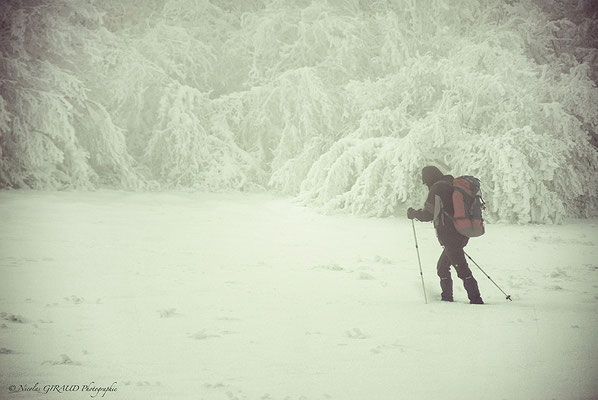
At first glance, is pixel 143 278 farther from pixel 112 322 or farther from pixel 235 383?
pixel 235 383

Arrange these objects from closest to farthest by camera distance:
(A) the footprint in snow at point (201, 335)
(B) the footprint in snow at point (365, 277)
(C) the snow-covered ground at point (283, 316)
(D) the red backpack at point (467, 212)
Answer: (C) the snow-covered ground at point (283, 316) → (A) the footprint in snow at point (201, 335) → (D) the red backpack at point (467, 212) → (B) the footprint in snow at point (365, 277)

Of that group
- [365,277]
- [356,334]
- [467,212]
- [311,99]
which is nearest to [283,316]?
[356,334]

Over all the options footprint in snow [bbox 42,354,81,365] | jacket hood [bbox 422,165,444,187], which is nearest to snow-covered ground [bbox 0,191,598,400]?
footprint in snow [bbox 42,354,81,365]

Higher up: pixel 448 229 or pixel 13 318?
pixel 448 229

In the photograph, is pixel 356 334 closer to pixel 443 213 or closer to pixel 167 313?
pixel 167 313

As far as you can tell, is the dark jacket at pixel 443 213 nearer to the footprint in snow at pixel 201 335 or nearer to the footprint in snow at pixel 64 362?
the footprint in snow at pixel 201 335

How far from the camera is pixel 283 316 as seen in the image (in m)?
3.48

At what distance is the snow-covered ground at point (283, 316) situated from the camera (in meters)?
2.43

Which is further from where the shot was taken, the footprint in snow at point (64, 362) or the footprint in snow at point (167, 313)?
the footprint in snow at point (167, 313)

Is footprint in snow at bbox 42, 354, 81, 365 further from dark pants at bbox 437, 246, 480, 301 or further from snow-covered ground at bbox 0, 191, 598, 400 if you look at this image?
dark pants at bbox 437, 246, 480, 301

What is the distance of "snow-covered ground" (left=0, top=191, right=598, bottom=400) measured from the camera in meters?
2.43

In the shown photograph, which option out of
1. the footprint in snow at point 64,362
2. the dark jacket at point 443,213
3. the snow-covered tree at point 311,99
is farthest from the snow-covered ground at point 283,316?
the snow-covered tree at point 311,99

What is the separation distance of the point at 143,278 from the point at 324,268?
148cm

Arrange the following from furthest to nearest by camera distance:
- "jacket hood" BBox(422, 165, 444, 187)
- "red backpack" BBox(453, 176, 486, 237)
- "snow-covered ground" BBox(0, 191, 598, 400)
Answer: "jacket hood" BBox(422, 165, 444, 187) < "red backpack" BBox(453, 176, 486, 237) < "snow-covered ground" BBox(0, 191, 598, 400)
